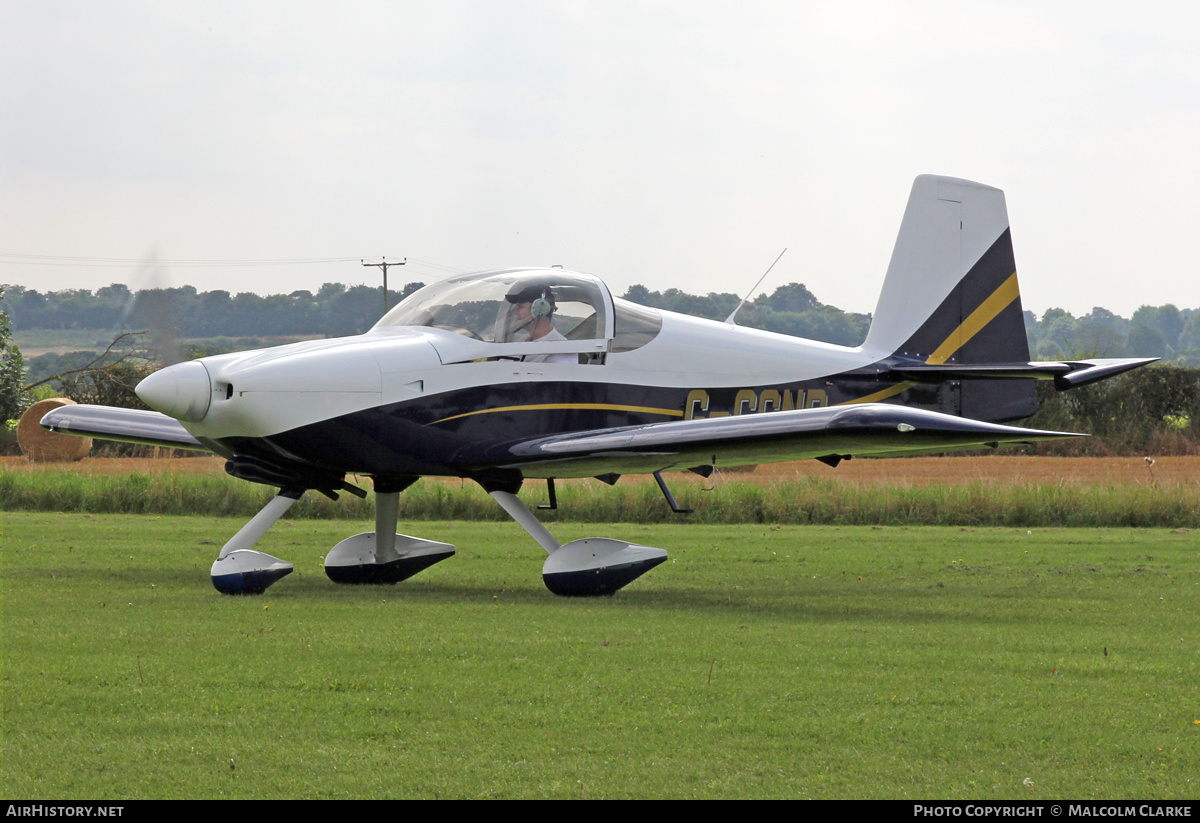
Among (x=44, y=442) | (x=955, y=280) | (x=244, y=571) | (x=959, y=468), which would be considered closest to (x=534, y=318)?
(x=244, y=571)

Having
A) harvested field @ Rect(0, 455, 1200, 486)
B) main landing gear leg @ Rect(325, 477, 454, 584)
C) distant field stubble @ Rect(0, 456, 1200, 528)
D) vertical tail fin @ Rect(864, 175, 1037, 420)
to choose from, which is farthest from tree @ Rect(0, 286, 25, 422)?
vertical tail fin @ Rect(864, 175, 1037, 420)

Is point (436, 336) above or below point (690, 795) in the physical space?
above

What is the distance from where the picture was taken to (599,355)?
10.2 metres

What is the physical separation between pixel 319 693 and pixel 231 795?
4.88 feet

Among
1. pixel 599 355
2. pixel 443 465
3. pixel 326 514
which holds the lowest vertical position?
pixel 326 514

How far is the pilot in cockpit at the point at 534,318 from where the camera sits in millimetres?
9773

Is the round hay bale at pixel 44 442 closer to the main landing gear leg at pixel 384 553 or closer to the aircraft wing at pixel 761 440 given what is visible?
the main landing gear leg at pixel 384 553

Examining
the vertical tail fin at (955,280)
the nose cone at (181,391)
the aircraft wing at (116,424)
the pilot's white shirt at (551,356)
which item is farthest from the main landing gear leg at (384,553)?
the vertical tail fin at (955,280)

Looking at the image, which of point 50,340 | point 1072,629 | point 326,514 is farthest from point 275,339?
point 1072,629

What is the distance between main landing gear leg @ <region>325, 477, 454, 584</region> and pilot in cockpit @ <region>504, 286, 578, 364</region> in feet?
4.87

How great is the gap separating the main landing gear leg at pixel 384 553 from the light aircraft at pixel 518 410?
0.01 metres

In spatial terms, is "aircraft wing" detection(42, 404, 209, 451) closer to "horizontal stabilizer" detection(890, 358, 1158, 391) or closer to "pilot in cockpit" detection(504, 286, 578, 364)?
"pilot in cockpit" detection(504, 286, 578, 364)

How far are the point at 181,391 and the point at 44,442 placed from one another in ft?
73.3

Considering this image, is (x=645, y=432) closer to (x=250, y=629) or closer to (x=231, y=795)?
(x=250, y=629)
